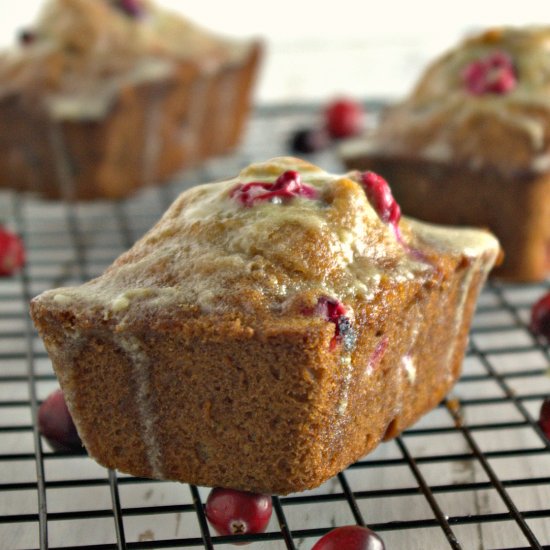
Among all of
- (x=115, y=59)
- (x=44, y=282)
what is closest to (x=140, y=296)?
(x=44, y=282)

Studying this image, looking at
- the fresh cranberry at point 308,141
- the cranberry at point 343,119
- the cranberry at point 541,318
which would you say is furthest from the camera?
the cranberry at point 343,119

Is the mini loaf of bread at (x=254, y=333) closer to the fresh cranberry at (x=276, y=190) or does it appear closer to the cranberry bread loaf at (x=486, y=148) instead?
the fresh cranberry at (x=276, y=190)

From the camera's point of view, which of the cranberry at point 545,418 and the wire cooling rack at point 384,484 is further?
the cranberry at point 545,418

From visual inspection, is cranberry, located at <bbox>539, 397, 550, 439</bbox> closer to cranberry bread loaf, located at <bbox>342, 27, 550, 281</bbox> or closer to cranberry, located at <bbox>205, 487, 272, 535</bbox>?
cranberry, located at <bbox>205, 487, 272, 535</bbox>

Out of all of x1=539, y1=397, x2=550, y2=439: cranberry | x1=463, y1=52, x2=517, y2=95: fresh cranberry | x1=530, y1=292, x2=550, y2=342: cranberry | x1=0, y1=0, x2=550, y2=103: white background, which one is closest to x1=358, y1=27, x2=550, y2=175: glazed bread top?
x1=463, y1=52, x2=517, y2=95: fresh cranberry

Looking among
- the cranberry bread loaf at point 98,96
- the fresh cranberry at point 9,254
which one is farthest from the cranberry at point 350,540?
the cranberry bread loaf at point 98,96

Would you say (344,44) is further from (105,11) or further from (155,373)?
(155,373)

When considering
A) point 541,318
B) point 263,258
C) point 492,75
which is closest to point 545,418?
point 541,318
